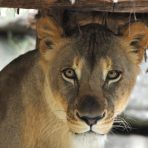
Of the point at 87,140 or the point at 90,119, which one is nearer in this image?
the point at 90,119

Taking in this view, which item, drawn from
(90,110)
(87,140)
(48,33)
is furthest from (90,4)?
(87,140)

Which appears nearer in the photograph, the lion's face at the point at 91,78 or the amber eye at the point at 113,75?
the lion's face at the point at 91,78

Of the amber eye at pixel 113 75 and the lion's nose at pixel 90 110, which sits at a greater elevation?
the amber eye at pixel 113 75

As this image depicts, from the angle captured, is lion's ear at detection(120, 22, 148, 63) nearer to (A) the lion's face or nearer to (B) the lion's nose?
(A) the lion's face

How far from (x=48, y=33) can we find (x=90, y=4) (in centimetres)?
25

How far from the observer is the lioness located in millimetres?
2621

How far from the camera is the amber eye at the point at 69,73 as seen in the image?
2672 mm

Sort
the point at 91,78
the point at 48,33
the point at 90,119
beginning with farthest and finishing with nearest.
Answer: the point at 48,33, the point at 91,78, the point at 90,119

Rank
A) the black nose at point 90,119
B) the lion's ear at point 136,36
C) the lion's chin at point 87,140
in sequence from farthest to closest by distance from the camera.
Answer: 1. the lion's ear at point 136,36
2. the lion's chin at point 87,140
3. the black nose at point 90,119

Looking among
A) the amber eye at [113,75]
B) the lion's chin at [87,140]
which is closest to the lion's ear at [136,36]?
the amber eye at [113,75]

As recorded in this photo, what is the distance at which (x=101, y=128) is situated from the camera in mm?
2592

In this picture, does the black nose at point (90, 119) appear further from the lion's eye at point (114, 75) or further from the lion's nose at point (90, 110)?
the lion's eye at point (114, 75)

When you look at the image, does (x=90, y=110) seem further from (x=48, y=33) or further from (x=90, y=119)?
(x=48, y=33)

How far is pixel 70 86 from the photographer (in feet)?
8.82
